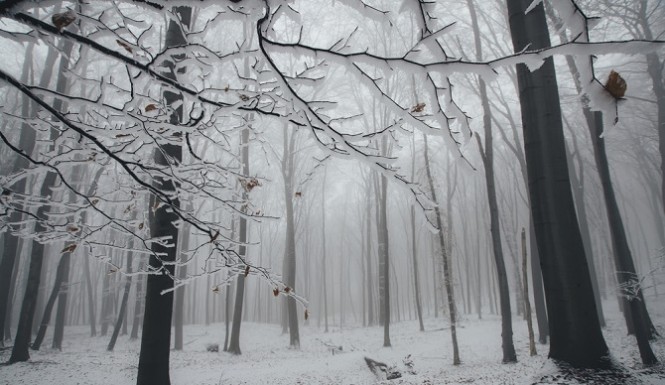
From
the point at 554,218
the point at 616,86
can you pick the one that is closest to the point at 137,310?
the point at 554,218

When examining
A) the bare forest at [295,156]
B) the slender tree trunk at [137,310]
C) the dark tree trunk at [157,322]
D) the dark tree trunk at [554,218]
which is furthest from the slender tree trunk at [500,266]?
the slender tree trunk at [137,310]

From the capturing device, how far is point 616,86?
84 cm

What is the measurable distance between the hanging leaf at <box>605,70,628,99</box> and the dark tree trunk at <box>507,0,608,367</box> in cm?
280

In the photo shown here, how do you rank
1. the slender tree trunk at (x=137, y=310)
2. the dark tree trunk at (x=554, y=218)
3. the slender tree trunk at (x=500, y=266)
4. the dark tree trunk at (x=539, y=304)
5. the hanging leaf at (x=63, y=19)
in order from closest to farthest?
the hanging leaf at (x=63, y=19) → the dark tree trunk at (x=554, y=218) → the slender tree trunk at (x=500, y=266) → the dark tree trunk at (x=539, y=304) → the slender tree trunk at (x=137, y=310)

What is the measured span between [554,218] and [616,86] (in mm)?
2827

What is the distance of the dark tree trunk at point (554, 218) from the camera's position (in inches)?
113

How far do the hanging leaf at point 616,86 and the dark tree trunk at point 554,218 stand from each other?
2.80 metres

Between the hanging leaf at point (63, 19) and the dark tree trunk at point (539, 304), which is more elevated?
the hanging leaf at point (63, 19)

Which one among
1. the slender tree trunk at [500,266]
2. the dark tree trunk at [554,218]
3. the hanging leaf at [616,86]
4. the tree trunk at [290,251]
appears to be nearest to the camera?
the hanging leaf at [616,86]

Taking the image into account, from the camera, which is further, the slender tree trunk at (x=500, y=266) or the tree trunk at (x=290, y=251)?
the tree trunk at (x=290, y=251)

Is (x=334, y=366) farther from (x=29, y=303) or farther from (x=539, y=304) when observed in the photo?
(x=29, y=303)

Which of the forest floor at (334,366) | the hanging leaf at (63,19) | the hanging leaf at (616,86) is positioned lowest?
the forest floor at (334,366)

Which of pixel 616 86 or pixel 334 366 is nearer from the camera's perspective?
pixel 616 86

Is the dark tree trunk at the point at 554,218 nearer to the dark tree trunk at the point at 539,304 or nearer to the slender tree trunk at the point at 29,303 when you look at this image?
the dark tree trunk at the point at 539,304
